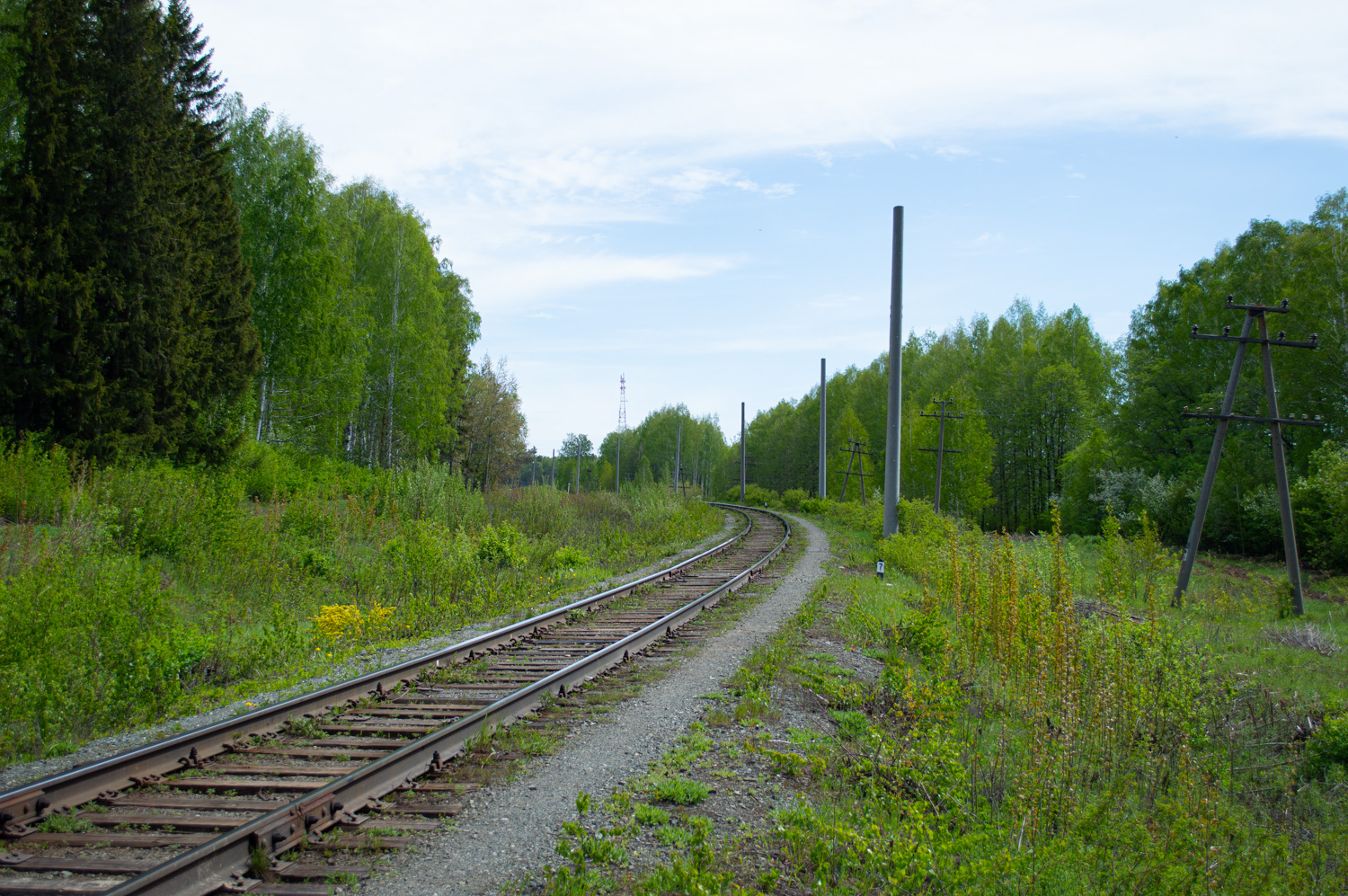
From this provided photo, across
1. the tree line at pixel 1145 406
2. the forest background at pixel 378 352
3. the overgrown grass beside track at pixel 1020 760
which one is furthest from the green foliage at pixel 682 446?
the overgrown grass beside track at pixel 1020 760

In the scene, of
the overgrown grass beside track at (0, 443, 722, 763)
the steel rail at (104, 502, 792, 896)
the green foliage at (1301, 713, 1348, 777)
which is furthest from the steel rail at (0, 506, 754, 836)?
the green foliage at (1301, 713, 1348, 777)

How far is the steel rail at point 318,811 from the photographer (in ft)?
10.6

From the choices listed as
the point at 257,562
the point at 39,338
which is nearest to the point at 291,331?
the point at 39,338

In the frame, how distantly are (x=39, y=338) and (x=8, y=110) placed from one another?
23.4 ft

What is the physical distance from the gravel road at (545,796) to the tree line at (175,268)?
13660mm

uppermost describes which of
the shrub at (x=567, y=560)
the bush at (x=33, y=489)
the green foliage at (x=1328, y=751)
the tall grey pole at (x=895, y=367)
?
the tall grey pole at (x=895, y=367)

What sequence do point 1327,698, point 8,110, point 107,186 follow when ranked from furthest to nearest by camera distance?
point 8,110 < point 107,186 < point 1327,698

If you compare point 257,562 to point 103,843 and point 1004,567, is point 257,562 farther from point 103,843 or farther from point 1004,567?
point 1004,567

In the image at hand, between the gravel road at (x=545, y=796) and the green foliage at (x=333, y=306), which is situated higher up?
the green foliage at (x=333, y=306)

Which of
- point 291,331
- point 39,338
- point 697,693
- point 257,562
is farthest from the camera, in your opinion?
point 291,331

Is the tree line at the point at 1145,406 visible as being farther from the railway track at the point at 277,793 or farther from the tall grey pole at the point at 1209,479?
the railway track at the point at 277,793

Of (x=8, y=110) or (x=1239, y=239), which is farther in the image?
(x=1239, y=239)

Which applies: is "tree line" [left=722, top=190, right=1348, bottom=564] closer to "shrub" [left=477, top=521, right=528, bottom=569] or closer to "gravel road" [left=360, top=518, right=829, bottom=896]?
"shrub" [left=477, top=521, right=528, bottom=569]

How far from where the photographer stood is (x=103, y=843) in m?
3.65
